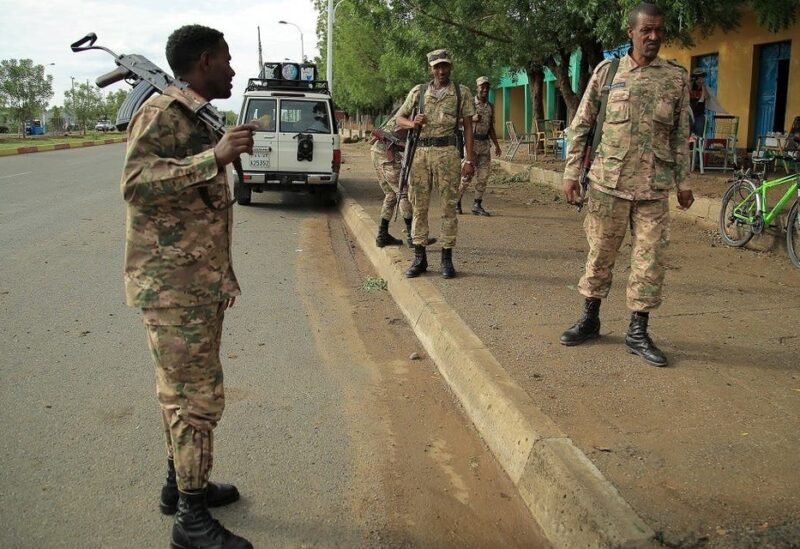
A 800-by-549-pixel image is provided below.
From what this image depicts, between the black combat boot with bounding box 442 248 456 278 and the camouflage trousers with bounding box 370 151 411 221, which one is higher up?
the camouflage trousers with bounding box 370 151 411 221

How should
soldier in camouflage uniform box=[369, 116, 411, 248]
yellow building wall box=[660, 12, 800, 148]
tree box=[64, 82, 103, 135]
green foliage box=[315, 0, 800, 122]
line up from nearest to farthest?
soldier in camouflage uniform box=[369, 116, 411, 248] → green foliage box=[315, 0, 800, 122] → yellow building wall box=[660, 12, 800, 148] → tree box=[64, 82, 103, 135]

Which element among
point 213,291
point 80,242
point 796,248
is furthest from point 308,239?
point 213,291

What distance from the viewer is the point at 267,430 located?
11.8ft

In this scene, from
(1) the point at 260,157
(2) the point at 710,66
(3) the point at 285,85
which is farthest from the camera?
(2) the point at 710,66

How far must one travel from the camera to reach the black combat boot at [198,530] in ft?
8.30

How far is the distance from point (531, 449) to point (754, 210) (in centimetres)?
523

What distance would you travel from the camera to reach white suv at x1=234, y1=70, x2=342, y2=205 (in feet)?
37.1

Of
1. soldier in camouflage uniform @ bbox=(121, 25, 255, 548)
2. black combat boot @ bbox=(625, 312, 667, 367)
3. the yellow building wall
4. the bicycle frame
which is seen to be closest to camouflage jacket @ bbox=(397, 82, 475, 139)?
black combat boot @ bbox=(625, 312, 667, 367)

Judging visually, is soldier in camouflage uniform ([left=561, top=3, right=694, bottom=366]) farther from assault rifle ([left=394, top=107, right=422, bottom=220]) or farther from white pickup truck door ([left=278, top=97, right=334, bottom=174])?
white pickup truck door ([left=278, top=97, right=334, bottom=174])

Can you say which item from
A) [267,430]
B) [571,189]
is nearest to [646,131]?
[571,189]

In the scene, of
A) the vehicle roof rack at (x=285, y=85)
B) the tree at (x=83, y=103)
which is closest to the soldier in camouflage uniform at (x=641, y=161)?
the vehicle roof rack at (x=285, y=85)

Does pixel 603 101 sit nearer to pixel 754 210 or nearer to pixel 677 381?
pixel 677 381

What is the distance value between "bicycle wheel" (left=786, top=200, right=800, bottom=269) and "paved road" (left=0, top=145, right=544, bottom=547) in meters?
3.69

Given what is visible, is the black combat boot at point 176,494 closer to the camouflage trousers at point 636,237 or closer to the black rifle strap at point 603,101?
the camouflage trousers at point 636,237
